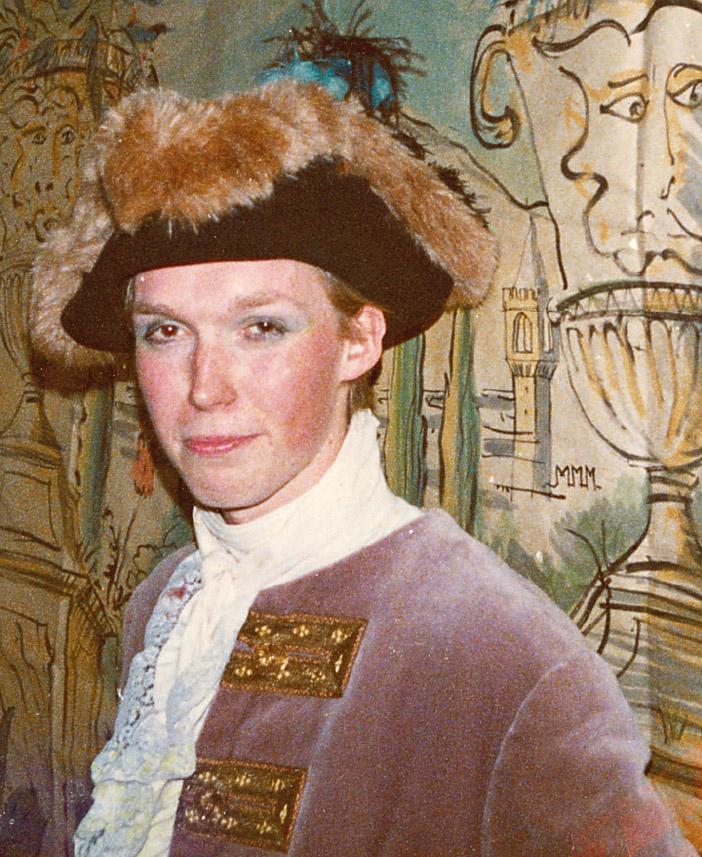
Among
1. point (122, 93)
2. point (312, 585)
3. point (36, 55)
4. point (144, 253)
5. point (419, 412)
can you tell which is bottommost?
point (312, 585)

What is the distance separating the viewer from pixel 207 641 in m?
1.47

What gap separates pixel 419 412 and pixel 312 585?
41 centimetres

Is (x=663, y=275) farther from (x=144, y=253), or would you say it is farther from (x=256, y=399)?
(x=144, y=253)

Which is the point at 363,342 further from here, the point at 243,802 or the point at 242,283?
the point at 243,802

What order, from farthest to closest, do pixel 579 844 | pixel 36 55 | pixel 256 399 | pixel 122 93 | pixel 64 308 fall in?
1. pixel 36 55
2. pixel 122 93
3. pixel 64 308
4. pixel 256 399
5. pixel 579 844

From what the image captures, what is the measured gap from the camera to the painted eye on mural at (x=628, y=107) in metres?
1.35

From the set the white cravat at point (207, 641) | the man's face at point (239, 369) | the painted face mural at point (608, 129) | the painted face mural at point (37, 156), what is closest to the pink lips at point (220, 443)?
the man's face at point (239, 369)

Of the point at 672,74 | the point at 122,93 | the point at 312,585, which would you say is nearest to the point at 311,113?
the point at 672,74

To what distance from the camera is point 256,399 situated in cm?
132

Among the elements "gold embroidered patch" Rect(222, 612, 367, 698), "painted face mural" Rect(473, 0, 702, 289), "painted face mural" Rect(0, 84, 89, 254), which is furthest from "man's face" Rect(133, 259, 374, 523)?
"painted face mural" Rect(0, 84, 89, 254)

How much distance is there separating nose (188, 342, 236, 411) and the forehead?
0.24 ft

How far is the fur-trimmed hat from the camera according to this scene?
4.22 ft

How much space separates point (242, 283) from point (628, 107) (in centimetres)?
63

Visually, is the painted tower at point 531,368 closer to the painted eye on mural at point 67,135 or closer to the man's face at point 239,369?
the man's face at point 239,369
